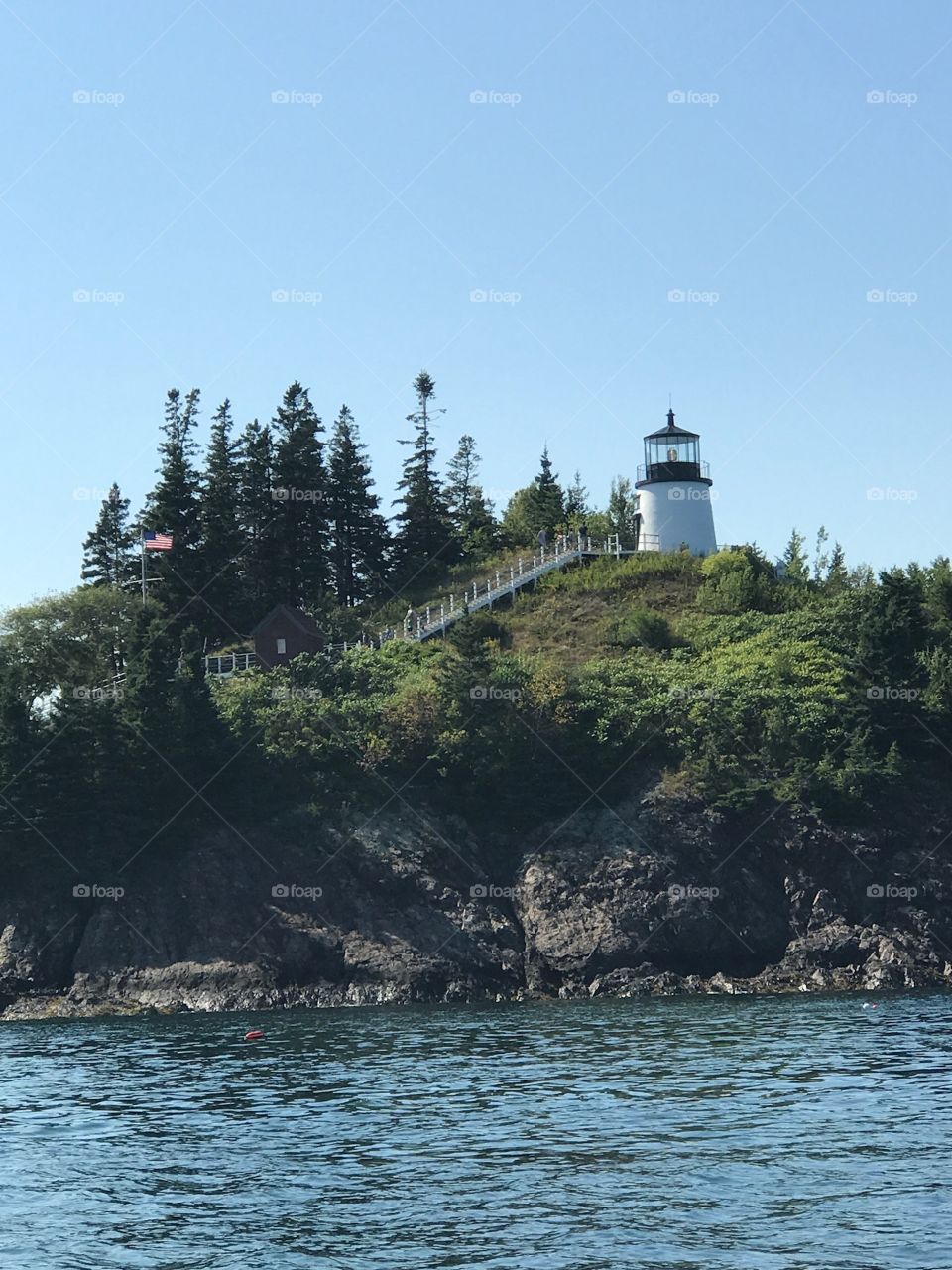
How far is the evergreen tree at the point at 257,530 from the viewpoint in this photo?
104000 millimetres

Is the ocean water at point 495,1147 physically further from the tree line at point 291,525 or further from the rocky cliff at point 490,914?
the tree line at point 291,525

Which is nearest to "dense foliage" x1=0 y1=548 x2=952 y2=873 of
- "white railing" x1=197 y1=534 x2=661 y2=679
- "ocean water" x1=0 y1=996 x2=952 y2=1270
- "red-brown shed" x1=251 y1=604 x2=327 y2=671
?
"red-brown shed" x1=251 y1=604 x2=327 y2=671

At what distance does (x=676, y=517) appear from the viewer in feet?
335

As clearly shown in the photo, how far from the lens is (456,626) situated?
80875mm

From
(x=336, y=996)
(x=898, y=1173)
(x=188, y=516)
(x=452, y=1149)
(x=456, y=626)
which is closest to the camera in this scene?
(x=898, y=1173)

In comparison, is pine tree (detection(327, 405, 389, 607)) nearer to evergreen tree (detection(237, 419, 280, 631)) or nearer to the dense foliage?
evergreen tree (detection(237, 419, 280, 631))

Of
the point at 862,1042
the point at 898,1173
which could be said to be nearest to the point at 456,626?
the point at 862,1042

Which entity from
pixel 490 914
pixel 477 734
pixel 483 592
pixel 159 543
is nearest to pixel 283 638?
A: pixel 159 543

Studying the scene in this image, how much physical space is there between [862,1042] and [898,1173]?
17258 millimetres

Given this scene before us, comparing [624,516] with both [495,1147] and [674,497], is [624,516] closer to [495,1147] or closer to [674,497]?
[674,497]

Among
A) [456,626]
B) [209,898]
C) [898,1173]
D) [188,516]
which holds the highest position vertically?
[188,516]

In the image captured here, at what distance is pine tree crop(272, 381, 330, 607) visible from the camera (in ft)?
347

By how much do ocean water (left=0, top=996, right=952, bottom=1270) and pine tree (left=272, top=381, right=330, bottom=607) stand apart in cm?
5361

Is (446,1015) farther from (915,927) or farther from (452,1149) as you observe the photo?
(452,1149)
